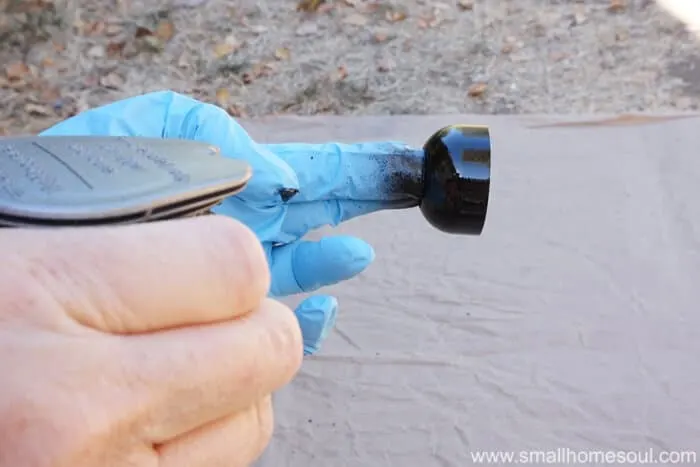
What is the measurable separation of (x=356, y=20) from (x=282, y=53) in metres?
0.16

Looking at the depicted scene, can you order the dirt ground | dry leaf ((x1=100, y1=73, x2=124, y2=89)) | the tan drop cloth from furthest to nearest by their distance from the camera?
dry leaf ((x1=100, y1=73, x2=124, y2=89))
the dirt ground
the tan drop cloth

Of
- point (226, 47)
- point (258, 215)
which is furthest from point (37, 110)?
point (258, 215)

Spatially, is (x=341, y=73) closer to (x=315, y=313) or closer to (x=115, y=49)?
(x=115, y=49)

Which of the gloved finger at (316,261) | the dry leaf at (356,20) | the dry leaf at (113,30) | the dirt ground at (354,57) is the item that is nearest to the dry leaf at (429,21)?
the dirt ground at (354,57)

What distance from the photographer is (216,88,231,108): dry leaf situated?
145 cm

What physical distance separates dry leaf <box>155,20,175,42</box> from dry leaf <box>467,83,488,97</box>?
1.98 ft

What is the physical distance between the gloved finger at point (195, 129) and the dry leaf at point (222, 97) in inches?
24.1

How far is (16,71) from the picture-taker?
61.5 inches

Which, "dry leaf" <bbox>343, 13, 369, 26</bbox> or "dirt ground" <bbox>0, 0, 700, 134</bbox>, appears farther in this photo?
"dry leaf" <bbox>343, 13, 369, 26</bbox>

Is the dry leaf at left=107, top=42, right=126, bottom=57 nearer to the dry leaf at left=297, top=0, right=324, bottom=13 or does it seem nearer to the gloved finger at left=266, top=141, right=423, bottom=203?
the dry leaf at left=297, top=0, right=324, bottom=13

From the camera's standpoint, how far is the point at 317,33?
1575 millimetres

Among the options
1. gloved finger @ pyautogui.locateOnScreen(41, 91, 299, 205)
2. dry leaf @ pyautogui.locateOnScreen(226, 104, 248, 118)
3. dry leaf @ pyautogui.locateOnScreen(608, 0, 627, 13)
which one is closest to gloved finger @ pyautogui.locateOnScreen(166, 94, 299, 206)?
gloved finger @ pyautogui.locateOnScreen(41, 91, 299, 205)

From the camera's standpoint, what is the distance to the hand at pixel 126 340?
272 millimetres

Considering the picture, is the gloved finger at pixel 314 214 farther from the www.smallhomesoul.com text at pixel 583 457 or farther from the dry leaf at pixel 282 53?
the dry leaf at pixel 282 53
